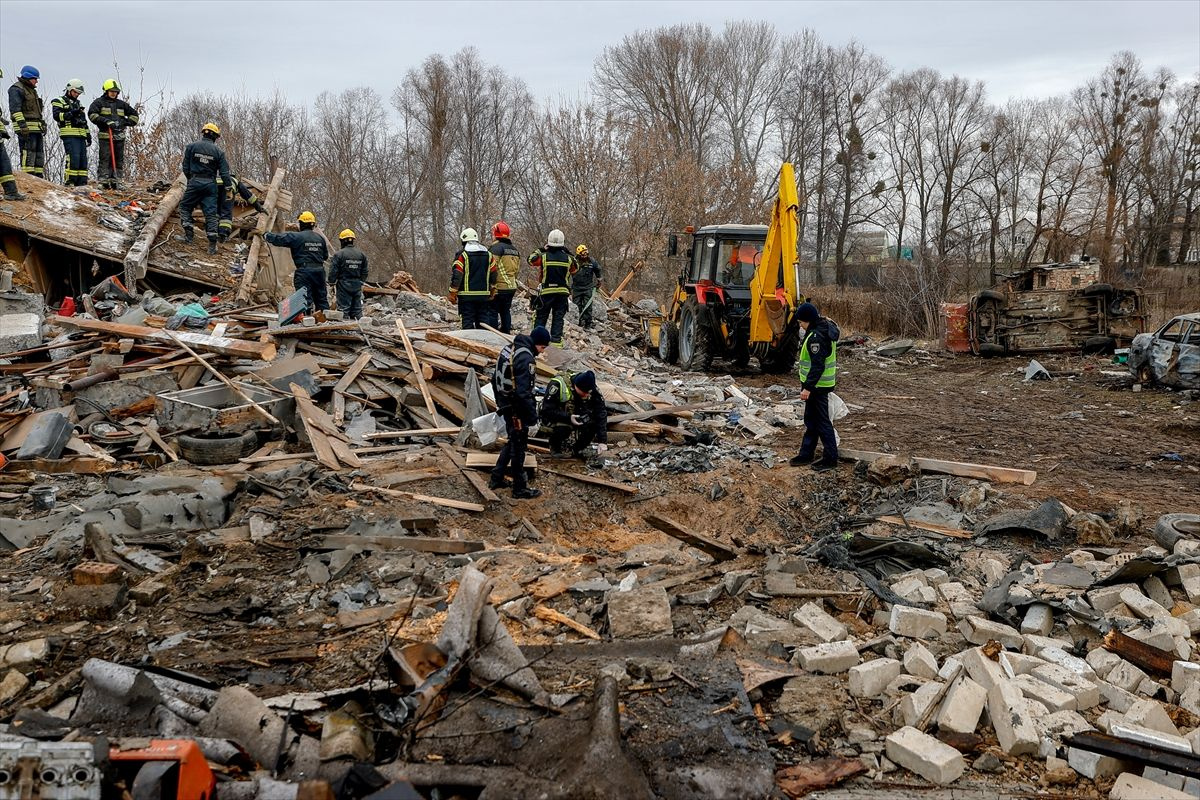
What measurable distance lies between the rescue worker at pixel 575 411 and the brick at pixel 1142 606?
15.7 ft

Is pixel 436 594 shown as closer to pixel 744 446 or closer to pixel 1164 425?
pixel 744 446

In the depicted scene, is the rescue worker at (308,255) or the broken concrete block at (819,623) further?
the rescue worker at (308,255)

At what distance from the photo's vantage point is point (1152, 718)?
3.81 meters

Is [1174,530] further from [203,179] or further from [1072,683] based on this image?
[203,179]

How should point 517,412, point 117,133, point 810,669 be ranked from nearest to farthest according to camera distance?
point 810,669 → point 517,412 → point 117,133

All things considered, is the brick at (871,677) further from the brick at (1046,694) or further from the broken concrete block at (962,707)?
the brick at (1046,694)

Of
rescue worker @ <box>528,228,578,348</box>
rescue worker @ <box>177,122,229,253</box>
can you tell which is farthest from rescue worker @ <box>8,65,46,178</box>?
rescue worker @ <box>528,228,578,348</box>

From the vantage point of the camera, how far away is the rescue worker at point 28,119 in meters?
12.7

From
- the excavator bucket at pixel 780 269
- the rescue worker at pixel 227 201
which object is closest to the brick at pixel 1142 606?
the excavator bucket at pixel 780 269

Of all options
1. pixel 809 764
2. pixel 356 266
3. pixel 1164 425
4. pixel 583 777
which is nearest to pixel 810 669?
pixel 809 764

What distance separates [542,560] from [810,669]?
95.9 inches

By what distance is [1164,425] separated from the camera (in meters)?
10.3

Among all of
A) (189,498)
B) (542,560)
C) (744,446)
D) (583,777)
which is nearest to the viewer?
(583,777)

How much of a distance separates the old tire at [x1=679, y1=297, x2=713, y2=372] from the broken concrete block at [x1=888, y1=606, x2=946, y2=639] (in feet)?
29.0
